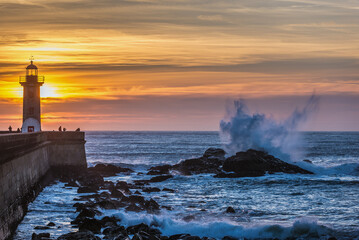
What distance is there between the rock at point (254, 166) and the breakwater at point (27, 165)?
858 centimetres

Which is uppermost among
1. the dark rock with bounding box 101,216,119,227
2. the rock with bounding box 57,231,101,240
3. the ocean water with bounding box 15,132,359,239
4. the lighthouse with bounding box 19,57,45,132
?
the lighthouse with bounding box 19,57,45,132

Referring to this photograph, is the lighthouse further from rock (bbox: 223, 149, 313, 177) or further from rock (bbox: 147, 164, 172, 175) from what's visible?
rock (bbox: 223, 149, 313, 177)

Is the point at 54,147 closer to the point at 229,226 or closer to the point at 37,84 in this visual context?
Answer: the point at 37,84

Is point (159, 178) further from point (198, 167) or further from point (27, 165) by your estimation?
point (27, 165)

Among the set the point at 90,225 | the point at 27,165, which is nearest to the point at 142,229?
the point at 90,225

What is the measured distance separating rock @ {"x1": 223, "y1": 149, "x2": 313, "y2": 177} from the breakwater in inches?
338

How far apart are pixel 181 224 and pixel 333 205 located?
721 cm

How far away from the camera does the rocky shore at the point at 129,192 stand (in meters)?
12.7

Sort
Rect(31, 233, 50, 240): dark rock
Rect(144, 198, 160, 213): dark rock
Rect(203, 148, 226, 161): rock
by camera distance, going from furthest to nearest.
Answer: Rect(203, 148, 226, 161): rock → Rect(144, 198, 160, 213): dark rock → Rect(31, 233, 50, 240): dark rock

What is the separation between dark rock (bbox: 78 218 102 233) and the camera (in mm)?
13131

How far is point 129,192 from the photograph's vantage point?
2100cm

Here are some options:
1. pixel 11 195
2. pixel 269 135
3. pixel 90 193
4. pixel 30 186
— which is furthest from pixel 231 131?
pixel 11 195

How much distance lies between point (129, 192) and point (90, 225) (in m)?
7.71

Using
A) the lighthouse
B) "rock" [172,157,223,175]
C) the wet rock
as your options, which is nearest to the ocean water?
the wet rock
